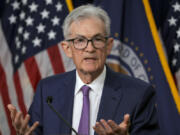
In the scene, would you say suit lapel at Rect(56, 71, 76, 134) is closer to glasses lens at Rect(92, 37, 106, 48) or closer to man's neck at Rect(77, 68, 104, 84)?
man's neck at Rect(77, 68, 104, 84)

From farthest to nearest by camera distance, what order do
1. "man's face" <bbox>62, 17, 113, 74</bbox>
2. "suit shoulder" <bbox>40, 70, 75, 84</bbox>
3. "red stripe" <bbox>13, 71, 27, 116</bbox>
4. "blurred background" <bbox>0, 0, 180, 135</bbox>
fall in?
"red stripe" <bbox>13, 71, 27, 116</bbox>
"blurred background" <bbox>0, 0, 180, 135</bbox>
"suit shoulder" <bbox>40, 70, 75, 84</bbox>
"man's face" <bbox>62, 17, 113, 74</bbox>

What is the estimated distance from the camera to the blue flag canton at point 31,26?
276 cm

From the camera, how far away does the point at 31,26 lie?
9.07 ft

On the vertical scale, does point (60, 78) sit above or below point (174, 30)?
below

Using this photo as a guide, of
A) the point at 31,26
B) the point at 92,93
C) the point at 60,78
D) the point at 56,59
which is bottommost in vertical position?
the point at 92,93

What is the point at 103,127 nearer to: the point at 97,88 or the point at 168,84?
the point at 97,88

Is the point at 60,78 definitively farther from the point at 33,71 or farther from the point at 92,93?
the point at 33,71

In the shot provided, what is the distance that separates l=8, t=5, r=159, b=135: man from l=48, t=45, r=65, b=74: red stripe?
3.22ft

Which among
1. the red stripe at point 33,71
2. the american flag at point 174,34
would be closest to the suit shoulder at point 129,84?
the american flag at point 174,34

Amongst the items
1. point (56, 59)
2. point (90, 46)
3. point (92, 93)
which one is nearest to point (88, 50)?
point (90, 46)

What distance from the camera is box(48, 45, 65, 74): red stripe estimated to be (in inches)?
109

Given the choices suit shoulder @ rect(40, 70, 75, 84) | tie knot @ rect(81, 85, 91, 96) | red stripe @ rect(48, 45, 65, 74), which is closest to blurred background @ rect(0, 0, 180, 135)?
red stripe @ rect(48, 45, 65, 74)

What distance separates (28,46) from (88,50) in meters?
1.35

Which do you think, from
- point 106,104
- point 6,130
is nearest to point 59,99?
point 106,104
